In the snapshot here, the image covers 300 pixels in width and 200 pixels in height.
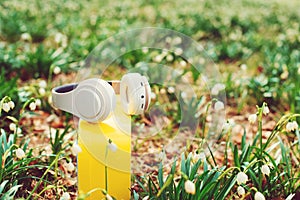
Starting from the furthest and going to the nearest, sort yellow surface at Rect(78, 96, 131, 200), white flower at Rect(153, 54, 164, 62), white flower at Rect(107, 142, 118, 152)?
white flower at Rect(153, 54, 164, 62) → yellow surface at Rect(78, 96, 131, 200) → white flower at Rect(107, 142, 118, 152)

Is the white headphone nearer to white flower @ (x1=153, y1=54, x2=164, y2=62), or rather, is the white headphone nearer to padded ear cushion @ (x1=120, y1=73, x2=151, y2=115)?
padded ear cushion @ (x1=120, y1=73, x2=151, y2=115)

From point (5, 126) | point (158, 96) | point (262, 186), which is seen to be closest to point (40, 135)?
point (5, 126)

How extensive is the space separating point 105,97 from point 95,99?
48 mm

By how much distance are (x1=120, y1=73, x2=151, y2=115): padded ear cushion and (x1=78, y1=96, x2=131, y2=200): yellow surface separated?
126 millimetres

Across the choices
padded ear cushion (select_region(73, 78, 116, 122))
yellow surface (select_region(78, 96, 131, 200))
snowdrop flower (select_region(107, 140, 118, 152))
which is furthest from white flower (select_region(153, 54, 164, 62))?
snowdrop flower (select_region(107, 140, 118, 152))

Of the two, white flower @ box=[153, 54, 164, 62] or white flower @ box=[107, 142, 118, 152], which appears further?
white flower @ box=[153, 54, 164, 62]

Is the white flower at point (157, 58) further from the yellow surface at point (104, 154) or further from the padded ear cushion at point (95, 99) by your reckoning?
the padded ear cushion at point (95, 99)

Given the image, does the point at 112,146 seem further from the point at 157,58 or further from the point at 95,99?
the point at 157,58

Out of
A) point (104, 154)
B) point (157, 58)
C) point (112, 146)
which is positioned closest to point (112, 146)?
point (112, 146)

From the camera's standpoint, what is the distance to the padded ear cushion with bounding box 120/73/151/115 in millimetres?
2119

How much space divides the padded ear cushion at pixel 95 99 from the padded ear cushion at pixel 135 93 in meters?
0.07

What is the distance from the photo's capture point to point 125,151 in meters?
2.30

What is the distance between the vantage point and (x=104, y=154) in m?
2.23

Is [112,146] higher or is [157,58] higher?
[157,58]
